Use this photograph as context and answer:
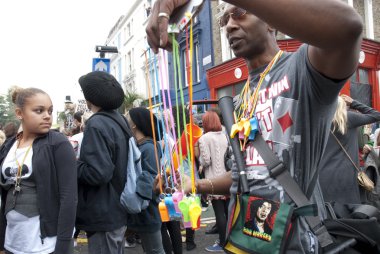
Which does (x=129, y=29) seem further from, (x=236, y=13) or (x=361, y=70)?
(x=236, y=13)

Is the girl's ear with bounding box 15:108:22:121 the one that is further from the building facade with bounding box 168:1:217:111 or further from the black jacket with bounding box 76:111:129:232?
the building facade with bounding box 168:1:217:111

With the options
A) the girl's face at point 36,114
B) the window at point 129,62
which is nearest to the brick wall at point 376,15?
the girl's face at point 36,114

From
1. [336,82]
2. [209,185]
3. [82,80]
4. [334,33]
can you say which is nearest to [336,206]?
[209,185]

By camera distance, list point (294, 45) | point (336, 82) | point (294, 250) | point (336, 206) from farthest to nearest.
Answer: point (294, 45) < point (336, 206) < point (294, 250) < point (336, 82)

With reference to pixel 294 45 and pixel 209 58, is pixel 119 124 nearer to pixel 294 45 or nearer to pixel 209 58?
pixel 294 45

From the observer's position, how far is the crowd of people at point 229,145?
116 cm

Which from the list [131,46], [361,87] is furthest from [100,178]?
[131,46]

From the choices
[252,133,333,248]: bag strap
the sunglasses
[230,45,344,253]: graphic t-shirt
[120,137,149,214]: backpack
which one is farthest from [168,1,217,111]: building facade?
[252,133,333,248]: bag strap

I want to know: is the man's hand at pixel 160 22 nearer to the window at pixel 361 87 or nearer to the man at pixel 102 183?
the man at pixel 102 183

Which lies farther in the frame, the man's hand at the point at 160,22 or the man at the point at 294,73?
the man's hand at the point at 160,22

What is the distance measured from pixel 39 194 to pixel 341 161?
8.27ft

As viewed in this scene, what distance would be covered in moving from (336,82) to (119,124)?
230 centimetres

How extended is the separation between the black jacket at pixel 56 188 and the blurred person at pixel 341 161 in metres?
2.10

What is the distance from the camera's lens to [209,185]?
190cm
